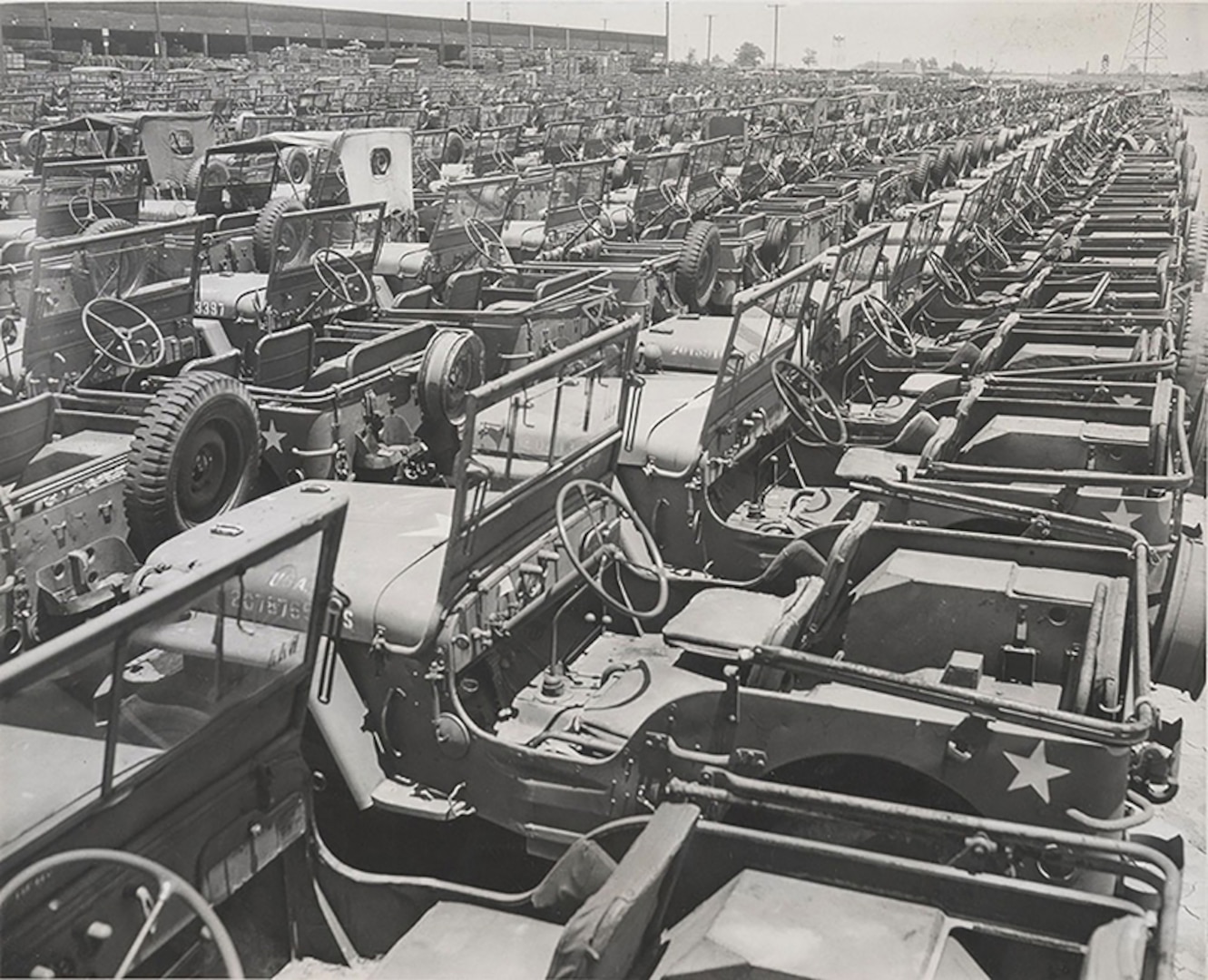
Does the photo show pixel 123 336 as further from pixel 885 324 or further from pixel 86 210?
pixel 86 210

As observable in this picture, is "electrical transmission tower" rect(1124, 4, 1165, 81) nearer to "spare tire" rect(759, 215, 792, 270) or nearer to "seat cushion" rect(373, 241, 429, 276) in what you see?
"spare tire" rect(759, 215, 792, 270)

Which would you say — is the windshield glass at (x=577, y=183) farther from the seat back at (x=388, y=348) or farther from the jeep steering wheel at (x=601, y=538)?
the jeep steering wheel at (x=601, y=538)

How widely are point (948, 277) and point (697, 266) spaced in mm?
2335

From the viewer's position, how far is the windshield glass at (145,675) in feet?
8.48

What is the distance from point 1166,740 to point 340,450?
463 cm

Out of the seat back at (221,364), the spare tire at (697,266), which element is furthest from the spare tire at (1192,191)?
the seat back at (221,364)

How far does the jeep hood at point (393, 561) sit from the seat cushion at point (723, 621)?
100cm

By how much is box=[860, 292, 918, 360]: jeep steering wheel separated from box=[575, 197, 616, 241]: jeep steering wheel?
4.77 metres

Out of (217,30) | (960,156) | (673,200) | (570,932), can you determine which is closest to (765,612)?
(570,932)

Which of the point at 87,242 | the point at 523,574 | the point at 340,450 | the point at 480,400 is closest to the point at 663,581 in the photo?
the point at 523,574

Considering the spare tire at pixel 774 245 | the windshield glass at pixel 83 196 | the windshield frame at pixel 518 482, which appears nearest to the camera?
the windshield frame at pixel 518 482

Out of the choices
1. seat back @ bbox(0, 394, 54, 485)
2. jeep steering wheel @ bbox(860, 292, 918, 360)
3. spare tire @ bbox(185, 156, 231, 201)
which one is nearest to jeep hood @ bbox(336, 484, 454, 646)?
seat back @ bbox(0, 394, 54, 485)

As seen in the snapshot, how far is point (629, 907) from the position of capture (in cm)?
320

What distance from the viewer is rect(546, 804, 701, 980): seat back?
10.0 feet
